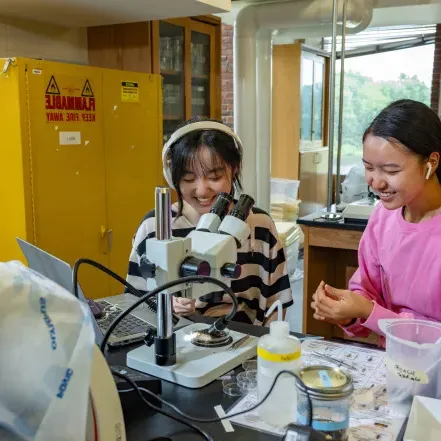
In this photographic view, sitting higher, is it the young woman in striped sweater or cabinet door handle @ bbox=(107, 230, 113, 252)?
the young woman in striped sweater

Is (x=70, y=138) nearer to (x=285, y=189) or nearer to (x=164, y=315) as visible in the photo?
(x=164, y=315)

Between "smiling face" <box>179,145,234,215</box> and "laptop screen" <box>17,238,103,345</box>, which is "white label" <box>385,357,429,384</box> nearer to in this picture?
"laptop screen" <box>17,238,103,345</box>

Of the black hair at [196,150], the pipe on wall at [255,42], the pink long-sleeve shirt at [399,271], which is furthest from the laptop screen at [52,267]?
the pipe on wall at [255,42]

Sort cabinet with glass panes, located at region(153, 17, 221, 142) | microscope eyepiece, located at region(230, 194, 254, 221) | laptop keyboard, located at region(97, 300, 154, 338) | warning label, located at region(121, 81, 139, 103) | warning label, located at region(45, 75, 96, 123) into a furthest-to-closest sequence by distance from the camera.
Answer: cabinet with glass panes, located at region(153, 17, 221, 142)
warning label, located at region(121, 81, 139, 103)
warning label, located at region(45, 75, 96, 123)
laptop keyboard, located at region(97, 300, 154, 338)
microscope eyepiece, located at region(230, 194, 254, 221)

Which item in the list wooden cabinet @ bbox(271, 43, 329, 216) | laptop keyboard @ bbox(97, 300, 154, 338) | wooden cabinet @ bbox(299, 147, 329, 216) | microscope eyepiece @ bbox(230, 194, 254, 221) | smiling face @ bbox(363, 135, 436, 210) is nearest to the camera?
microscope eyepiece @ bbox(230, 194, 254, 221)

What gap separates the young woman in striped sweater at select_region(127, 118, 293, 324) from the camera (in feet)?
4.98

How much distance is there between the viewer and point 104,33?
10.9ft

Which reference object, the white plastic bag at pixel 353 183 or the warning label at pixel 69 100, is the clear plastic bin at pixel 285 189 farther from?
the warning label at pixel 69 100

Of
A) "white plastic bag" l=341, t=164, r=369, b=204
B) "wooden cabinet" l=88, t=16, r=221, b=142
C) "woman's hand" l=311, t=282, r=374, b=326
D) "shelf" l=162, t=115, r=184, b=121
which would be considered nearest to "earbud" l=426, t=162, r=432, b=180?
"woman's hand" l=311, t=282, r=374, b=326

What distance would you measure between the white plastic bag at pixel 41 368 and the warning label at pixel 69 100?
2.05 metres

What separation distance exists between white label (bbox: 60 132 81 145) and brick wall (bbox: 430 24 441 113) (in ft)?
14.4

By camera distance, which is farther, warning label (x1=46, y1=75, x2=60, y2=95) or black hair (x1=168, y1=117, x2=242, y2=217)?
warning label (x1=46, y1=75, x2=60, y2=95)

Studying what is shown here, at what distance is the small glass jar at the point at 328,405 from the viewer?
786 mm

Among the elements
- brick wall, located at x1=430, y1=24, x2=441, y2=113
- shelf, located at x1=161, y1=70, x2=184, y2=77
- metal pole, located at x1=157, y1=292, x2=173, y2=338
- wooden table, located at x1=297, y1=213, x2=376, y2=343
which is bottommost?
wooden table, located at x1=297, y1=213, x2=376, y2=343
